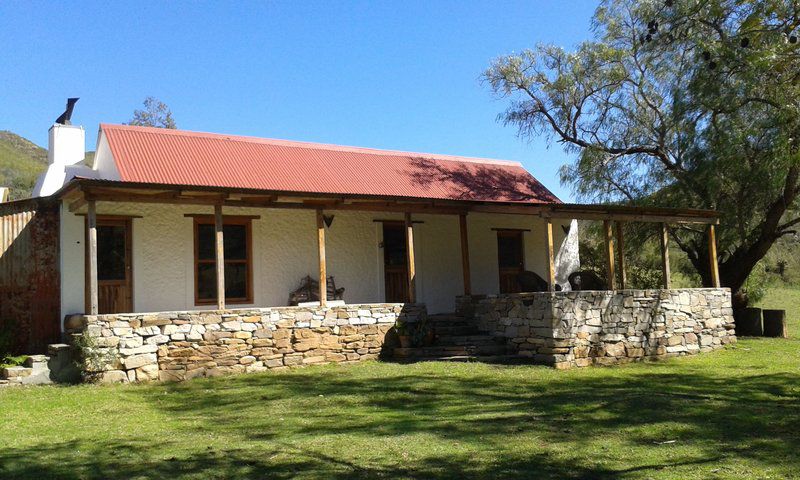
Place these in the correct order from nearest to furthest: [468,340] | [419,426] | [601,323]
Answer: [419,426] < [601,323] < [468,340]

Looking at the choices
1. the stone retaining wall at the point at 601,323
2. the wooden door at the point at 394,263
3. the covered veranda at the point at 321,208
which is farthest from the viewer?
the wooden door at the point at 394,263

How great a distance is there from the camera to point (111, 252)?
12.8 metres

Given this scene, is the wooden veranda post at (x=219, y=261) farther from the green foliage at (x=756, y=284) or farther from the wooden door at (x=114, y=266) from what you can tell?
the green foliage at (x=756, y=284)

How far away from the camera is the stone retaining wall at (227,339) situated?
1061cm

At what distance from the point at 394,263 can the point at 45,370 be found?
25.4 feet

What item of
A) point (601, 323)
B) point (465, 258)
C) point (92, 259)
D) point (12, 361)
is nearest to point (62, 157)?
point (92, 259)

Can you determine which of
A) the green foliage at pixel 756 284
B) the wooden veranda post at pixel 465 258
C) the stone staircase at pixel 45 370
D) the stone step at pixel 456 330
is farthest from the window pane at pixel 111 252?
the green foliage at pixel 756 284

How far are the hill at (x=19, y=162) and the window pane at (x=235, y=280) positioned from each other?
1176 inches

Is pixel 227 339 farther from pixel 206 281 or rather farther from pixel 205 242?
pixel 205 242

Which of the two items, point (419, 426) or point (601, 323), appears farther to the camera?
point (601, 323)

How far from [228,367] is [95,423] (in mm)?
3878

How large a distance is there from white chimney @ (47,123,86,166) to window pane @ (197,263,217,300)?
14.6ft

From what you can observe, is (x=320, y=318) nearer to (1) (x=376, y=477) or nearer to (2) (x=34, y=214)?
(2) (x=34, y=214)

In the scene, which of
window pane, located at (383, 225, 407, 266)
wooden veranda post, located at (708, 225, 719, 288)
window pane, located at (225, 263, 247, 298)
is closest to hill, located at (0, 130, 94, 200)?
window pane, located at (225, 263, 247, 298)
